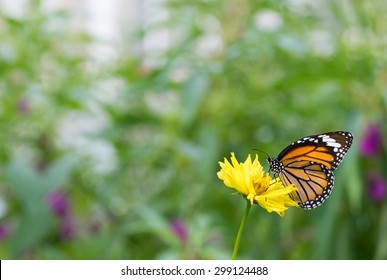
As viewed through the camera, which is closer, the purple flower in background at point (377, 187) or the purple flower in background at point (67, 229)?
the purple flower in background at point (377, 187)

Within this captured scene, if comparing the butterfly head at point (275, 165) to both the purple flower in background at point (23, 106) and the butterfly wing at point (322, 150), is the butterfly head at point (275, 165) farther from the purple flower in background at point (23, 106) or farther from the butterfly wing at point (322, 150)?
the purple flower in background at point (23, 106)

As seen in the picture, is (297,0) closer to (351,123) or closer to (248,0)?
(248,0)

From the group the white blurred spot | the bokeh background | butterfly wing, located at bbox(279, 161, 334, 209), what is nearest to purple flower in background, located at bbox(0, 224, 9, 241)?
the bokeh background

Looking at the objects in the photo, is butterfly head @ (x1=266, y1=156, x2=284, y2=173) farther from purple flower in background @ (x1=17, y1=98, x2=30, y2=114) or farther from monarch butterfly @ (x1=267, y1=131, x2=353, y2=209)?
purple flower in background @ (x1=17, y1=98, x2=30, y2=114)

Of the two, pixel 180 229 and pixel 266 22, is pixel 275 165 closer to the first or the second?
pixel 180 229

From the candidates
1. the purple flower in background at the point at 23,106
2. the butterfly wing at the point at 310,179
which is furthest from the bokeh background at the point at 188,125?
the butterfly wing at the point at 310,179

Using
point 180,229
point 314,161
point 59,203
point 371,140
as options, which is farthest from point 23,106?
point 314,161
